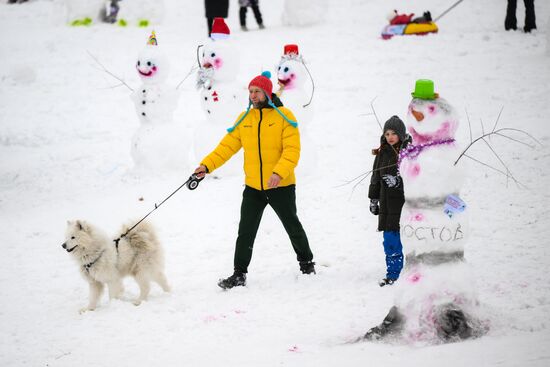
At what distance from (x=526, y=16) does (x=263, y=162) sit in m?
10.7

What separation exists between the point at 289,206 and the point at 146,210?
2832mm

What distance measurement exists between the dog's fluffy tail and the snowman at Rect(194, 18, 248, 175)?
9.91 ft

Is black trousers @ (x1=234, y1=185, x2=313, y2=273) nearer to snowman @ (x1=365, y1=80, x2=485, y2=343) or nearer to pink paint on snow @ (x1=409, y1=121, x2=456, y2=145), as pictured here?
snowman @ (x1=365, y1=80, x2=485, y2=343)

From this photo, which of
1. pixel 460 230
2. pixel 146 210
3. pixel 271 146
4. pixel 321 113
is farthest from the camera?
pixel 321 113

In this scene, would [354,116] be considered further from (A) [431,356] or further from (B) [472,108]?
(A) [431,356]

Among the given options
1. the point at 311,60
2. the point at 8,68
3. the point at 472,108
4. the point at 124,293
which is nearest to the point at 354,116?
the point at 472,108

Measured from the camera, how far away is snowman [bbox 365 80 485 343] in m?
3.54

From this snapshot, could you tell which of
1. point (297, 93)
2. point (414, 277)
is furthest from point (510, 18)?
point (414, 277)

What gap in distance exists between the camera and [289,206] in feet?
15.6

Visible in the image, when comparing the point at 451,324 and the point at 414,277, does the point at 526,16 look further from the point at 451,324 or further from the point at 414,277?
the point at 451,324

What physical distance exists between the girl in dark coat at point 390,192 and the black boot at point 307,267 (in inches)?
25.4

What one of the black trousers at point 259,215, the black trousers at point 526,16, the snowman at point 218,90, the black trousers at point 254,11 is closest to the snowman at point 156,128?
the snowman at point 218,90

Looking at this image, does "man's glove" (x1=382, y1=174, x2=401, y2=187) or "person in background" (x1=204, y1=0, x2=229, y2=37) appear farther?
"person in background" (x1=204, y1=0, x2=229, y2=37)

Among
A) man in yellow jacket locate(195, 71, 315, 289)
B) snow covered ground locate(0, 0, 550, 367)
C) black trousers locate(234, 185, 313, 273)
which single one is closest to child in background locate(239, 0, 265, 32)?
snow covered ground locate(0, 0, 550, 367)
